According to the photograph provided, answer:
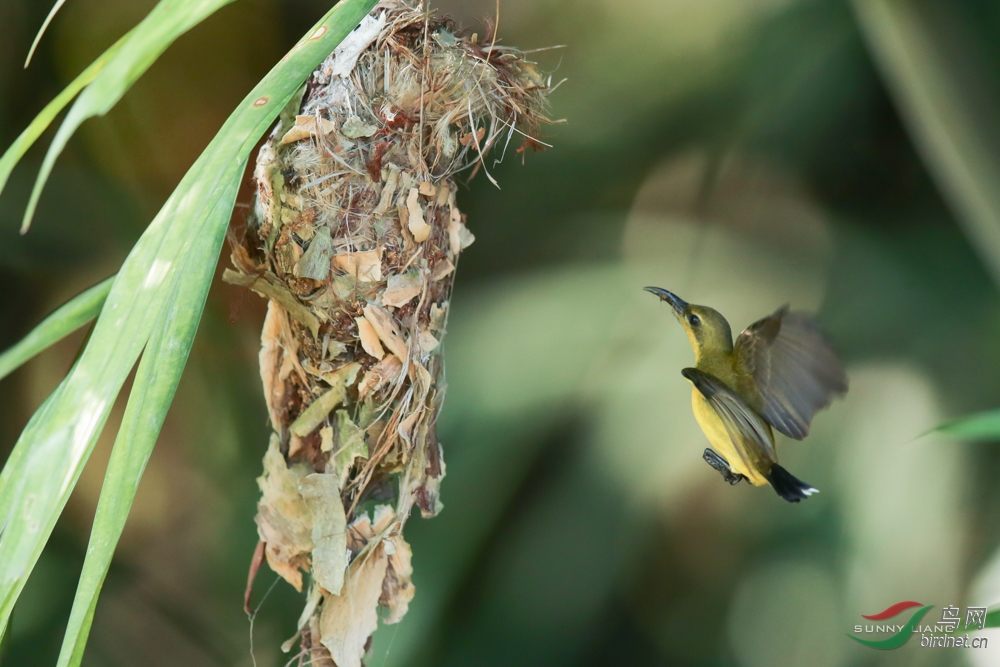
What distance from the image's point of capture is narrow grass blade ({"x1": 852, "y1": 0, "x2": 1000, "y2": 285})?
1085mm

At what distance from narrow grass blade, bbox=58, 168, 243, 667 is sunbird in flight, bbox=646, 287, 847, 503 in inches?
20.7

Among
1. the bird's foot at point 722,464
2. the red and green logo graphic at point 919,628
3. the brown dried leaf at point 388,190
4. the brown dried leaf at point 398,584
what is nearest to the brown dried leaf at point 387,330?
the brown dried leaf at point 388,190

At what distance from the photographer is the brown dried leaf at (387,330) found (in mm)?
761

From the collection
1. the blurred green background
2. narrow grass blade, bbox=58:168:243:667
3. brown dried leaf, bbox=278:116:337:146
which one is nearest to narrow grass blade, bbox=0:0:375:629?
narrow grass blade, bbox=58:168:243:667

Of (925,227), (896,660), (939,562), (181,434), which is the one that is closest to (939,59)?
(925,227)

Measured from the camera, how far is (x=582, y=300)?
1.72 meters

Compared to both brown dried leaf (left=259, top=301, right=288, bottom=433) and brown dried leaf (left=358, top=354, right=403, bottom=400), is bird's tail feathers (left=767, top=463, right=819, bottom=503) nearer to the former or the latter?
brown dried leaf (left=358, top=354, right=403, bottom=400)

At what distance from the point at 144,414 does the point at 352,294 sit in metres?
0.32

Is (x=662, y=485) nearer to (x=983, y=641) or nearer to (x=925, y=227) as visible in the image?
(x=983, y=641)

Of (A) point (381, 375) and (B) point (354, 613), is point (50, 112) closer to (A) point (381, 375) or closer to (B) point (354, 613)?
(A) point (381, 375)

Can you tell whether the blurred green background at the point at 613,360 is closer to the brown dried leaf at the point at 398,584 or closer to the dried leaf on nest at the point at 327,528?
the brown dried leaf at the point at 398,584

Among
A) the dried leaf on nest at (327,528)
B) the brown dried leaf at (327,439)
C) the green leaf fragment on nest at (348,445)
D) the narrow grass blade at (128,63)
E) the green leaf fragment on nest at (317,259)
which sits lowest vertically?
the dried leaf on nest at (327,528)

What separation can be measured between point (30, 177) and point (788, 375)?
150 centimetres

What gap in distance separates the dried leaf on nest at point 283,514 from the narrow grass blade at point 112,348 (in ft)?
0.95
